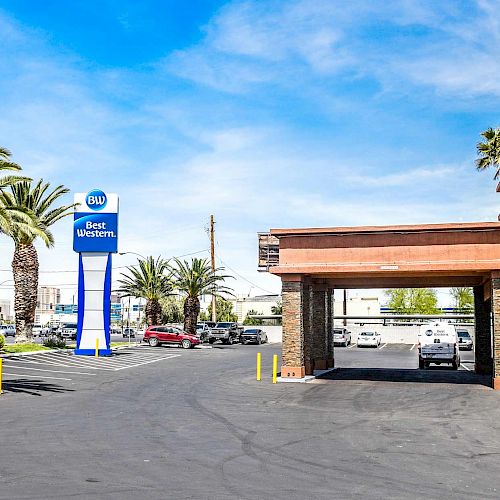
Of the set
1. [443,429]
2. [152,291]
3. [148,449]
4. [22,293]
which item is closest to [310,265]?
[443,429]

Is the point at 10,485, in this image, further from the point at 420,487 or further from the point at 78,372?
the point at 78,372

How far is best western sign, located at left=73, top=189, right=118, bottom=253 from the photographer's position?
4503 centimetres

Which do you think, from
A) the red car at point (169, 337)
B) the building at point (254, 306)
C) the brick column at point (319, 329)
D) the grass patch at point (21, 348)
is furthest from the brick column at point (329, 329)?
the building at point (254, 306)

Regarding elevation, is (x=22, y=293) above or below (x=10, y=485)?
above

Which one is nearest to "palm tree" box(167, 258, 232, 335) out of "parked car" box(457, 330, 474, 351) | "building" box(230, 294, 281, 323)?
"parked car" box(457, 330, 474, 351)

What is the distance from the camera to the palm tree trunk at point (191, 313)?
Result: 207ft

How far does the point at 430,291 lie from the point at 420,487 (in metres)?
101

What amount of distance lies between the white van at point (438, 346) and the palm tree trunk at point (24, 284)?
25015 mm

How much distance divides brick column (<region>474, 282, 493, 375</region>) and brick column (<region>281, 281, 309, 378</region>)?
10.3 metres

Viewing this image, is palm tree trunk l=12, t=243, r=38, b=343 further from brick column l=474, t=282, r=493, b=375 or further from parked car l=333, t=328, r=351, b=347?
parked car l=333, t=328, r=351, b=347

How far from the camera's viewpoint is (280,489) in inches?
406

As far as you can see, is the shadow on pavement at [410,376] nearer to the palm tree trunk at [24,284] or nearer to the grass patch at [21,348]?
the grass patch at [21,348]

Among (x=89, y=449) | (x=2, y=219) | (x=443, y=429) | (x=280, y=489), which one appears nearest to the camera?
(x=280, y=489)

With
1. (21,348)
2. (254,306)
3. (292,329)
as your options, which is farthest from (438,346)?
(254,306)
